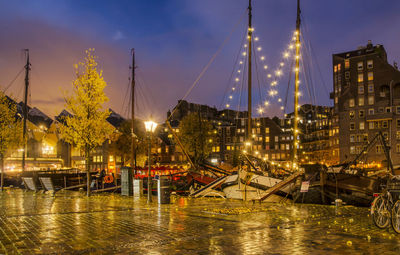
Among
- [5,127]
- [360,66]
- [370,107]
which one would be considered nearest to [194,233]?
[5,127]

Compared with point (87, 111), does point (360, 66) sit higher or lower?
higher

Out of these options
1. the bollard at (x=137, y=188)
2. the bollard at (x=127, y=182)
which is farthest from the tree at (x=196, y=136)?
the bollard at (x=137, y=188)

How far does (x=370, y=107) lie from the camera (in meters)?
77.4

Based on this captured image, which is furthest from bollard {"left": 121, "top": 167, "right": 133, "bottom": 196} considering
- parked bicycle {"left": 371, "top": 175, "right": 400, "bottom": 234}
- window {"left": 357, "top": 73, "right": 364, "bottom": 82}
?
window {"left": 357, "top": 73, "right": 364, "bottom": 82}

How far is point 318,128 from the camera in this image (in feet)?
341

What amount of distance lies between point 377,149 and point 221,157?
40.1 meters

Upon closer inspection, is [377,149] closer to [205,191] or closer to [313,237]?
[205,191]

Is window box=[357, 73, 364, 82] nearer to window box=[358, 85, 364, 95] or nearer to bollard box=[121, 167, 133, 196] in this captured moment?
window box=[358, 85, 364, 95]

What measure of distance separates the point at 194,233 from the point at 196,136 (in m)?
56.5

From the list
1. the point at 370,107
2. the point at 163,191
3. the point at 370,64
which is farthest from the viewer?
the point at 370,64

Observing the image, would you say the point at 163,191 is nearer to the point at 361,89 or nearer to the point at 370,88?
the point at 370,88

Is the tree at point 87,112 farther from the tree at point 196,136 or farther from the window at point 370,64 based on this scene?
the window at point 370,64

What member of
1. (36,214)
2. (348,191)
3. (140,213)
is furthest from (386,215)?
(348,191)

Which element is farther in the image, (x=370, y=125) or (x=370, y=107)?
(x=370, y=107)
